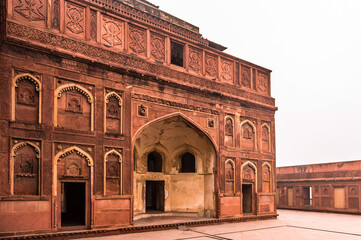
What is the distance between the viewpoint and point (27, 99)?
8.23 m

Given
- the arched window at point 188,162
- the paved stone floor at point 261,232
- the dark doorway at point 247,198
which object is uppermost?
the arched window at point 188,162

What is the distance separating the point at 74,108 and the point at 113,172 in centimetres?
202

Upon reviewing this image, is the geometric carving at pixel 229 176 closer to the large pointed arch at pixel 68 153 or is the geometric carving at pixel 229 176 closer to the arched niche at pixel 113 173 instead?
the arched niche at pixel 113 173

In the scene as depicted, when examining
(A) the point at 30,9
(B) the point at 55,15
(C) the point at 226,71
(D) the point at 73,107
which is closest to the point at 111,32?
(B) the point at 55,15

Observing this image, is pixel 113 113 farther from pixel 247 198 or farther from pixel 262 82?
pixel 262 82

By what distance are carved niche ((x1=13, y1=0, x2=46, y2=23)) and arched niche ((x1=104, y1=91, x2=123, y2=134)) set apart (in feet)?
8.55

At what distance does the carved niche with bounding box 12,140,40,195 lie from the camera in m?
7.85

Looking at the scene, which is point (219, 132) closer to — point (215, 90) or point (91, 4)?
point (215, 90)

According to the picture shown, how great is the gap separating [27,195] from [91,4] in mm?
5326

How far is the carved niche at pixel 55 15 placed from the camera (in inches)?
352

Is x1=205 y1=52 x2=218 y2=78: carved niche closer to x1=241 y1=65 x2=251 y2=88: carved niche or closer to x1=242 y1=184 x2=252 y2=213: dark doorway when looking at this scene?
x1=241 y1=65 x2=251 y2=88: carved niche

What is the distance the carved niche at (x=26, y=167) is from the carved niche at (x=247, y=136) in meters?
7.68

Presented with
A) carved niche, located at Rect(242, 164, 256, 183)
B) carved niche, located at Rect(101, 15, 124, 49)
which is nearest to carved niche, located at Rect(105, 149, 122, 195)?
carved niche, located at Rect(101, 15, 124, 49)

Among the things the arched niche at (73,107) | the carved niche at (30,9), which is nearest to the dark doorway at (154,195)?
the arched niche at (73,107)
